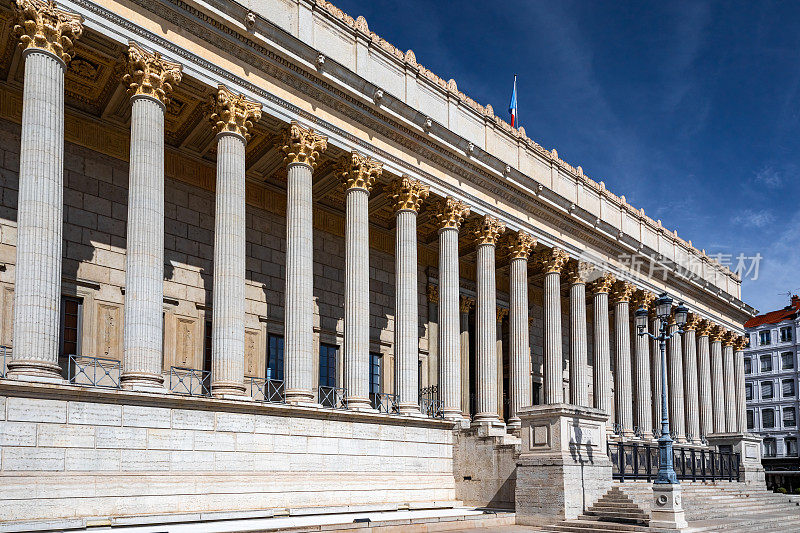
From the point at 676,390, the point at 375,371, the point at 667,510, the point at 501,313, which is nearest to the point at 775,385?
the point at 676,390

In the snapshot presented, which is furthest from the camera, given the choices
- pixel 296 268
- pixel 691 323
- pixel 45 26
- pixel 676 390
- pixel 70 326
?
pixel 691 323

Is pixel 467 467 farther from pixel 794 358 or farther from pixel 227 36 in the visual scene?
pixel 794 358

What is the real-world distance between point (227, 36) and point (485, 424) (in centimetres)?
1652

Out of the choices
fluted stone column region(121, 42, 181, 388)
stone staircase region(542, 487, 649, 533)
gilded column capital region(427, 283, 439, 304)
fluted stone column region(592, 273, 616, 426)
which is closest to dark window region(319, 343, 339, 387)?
gilded column capital region(427, 283, 439, 304)

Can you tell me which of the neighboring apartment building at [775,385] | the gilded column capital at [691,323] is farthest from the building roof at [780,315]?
the gilded column capital at [691,323]

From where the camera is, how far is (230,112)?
2269cm

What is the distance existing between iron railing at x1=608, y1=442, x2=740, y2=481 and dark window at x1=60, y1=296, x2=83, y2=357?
17.4 metres

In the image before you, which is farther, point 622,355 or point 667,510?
point 622,355

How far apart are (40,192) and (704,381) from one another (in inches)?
1662

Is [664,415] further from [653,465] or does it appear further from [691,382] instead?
[691,382]

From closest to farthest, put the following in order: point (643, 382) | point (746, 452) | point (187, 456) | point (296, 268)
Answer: point (187, 456)
point (296, 268)
point (746, 452)
point (643, 382)

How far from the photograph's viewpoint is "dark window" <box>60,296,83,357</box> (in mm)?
23188

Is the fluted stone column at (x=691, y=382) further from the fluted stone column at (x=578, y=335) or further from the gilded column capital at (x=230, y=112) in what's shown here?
the gilded column capital at (x=230, y=112)

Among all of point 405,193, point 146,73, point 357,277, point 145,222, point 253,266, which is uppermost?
point 146,73
